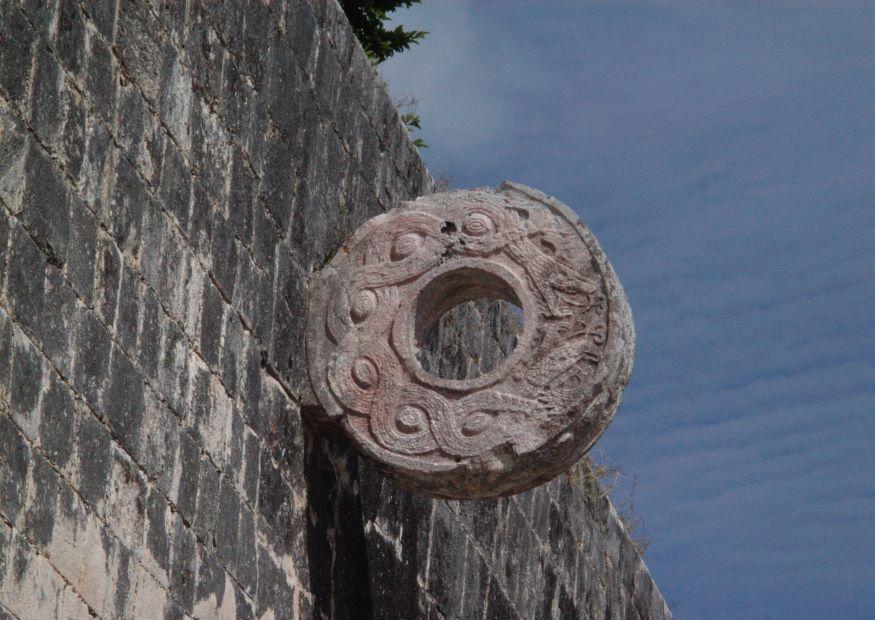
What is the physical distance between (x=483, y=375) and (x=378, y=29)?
352 inches

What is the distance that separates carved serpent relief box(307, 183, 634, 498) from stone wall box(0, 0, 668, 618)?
0.68ft

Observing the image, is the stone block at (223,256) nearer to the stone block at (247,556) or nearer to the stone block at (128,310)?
the stone block at (128,310)

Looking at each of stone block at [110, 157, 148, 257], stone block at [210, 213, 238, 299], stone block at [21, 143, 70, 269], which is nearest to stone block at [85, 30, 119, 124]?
stone block at [110, 157, 148, 257]

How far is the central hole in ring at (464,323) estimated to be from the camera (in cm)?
655

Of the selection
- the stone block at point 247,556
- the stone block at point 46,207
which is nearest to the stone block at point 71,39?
the stone block at point 46,207

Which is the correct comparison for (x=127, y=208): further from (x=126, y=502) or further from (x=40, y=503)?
(x=40, y=503)

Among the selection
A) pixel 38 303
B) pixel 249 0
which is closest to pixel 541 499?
pixel 249 0

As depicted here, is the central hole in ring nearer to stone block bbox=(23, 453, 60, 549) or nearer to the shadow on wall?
the shadow on wall

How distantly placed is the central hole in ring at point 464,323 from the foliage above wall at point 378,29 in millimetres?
6231

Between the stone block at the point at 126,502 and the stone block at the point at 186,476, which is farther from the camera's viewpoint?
the stone block at the point at 186,476

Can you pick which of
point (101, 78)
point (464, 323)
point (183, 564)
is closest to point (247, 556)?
point (183, 564)

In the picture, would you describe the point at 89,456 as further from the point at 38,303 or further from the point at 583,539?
the point at 583,539

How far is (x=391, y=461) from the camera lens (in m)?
6.32

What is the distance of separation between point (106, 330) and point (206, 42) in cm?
142
